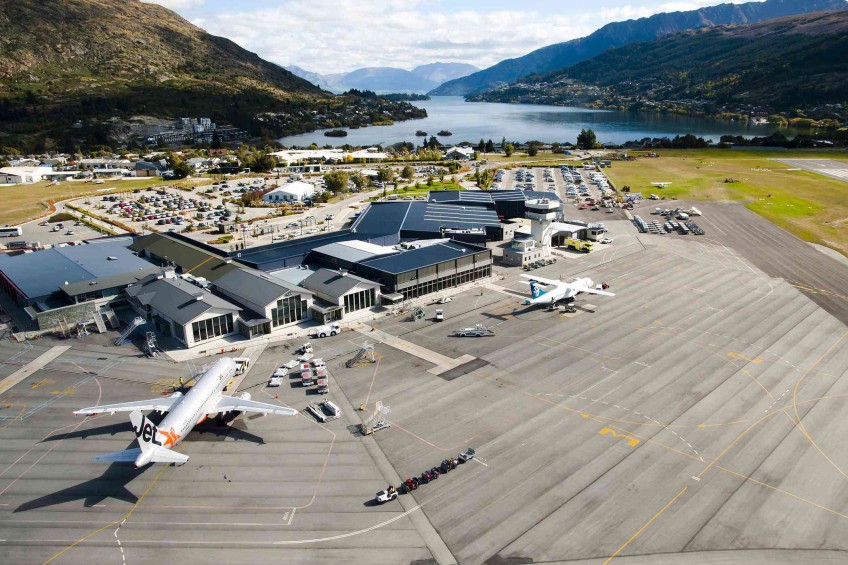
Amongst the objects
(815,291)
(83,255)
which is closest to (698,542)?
(815,291)

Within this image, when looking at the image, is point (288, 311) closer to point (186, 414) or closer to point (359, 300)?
point (359, 300)

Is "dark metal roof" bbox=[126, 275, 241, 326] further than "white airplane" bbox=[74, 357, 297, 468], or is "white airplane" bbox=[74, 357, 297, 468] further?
"dark metal roof" bbox=[126, 275, 241, 326]

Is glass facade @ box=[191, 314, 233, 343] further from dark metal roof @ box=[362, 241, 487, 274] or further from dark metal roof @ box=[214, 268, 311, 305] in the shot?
dark metal roof @ box=[362, 241, 487, 274]

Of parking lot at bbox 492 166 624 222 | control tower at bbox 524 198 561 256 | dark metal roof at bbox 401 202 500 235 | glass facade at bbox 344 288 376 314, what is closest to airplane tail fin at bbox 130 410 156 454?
glass facade at bbox 344 288 376 314

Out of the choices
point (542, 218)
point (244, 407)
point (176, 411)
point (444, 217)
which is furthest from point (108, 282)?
point (542, 218)

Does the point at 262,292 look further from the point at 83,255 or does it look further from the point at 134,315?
the point at 83,255

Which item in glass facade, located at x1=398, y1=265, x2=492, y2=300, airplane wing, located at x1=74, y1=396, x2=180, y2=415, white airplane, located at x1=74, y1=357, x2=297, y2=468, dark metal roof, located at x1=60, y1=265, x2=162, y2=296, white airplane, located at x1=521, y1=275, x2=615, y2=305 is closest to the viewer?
white airplane, located at x1=74, y1=357, x2=297, y2=468
